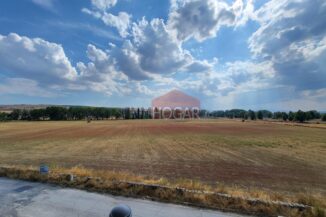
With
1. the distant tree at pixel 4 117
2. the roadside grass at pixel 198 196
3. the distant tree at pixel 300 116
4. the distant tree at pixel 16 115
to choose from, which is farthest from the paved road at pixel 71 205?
the distant tree at pixel 16 115

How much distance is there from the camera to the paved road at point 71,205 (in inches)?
233

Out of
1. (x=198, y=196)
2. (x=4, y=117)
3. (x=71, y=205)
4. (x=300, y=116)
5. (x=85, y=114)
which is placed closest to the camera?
(x=71, y=205)

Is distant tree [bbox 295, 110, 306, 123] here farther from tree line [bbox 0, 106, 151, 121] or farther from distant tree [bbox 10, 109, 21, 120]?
distant tree [bbox 10, 109, 21, 120]

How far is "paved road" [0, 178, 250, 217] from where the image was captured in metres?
5.93

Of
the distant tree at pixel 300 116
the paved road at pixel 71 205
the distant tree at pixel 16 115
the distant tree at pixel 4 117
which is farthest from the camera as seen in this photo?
the distant tree at pixel 16 115

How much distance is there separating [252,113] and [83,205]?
17501cm

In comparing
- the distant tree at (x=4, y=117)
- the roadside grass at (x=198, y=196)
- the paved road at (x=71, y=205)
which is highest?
the distant tree at (x=4, y=117)

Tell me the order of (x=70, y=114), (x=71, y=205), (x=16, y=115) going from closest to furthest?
(x=71, y=205)
(x=16, y=115)
(x=70, y=114)

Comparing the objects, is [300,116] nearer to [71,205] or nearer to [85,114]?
[85,114]

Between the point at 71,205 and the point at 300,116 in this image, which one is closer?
the point at 71,205

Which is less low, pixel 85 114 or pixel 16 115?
pixel 85 114

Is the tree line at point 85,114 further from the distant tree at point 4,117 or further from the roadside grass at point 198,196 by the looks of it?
the roadside grass at point 198,196

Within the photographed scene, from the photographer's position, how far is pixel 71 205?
641cm

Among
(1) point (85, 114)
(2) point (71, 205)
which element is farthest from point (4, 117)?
(2) point (71, 205)
